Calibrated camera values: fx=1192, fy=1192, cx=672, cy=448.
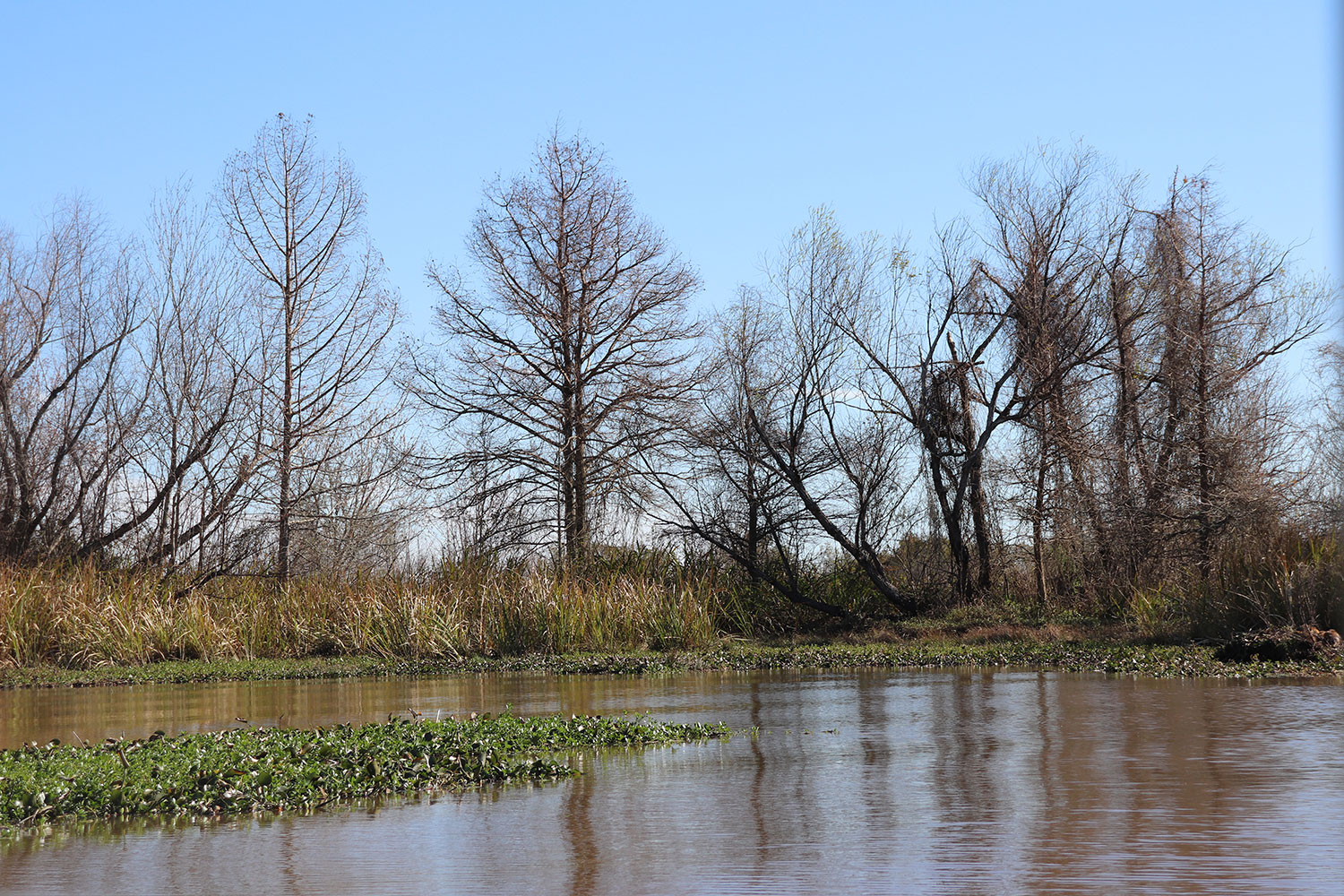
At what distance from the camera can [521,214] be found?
28109 mm

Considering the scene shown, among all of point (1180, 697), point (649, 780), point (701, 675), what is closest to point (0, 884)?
point (649, 780)

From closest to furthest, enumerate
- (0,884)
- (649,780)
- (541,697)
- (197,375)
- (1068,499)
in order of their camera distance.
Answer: (0,884)
(649,780)
(541,697)
(1068,499)
(197,375)

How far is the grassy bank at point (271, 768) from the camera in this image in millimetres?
7117

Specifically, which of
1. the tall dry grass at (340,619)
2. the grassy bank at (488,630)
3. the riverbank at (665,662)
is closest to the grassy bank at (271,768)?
the riverbank at (665,662)

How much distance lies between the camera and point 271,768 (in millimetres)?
7527

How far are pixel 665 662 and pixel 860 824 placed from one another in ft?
40.9

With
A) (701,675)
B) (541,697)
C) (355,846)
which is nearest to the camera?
(355,846)

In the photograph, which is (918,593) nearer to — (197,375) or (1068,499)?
(1068,499)

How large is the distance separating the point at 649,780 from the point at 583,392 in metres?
20.7

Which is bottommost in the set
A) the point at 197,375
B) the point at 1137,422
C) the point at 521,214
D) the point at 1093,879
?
the point at 1093,879

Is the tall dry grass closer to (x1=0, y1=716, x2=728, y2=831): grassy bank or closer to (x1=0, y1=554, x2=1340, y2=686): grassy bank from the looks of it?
(x1=0, y1=554, x2=1340, y2=686): grassy bank

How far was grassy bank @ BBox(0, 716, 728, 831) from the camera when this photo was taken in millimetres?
7117

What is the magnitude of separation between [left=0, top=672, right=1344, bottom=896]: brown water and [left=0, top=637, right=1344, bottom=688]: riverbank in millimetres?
6348

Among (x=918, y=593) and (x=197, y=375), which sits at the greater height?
(x=197, y=375)
